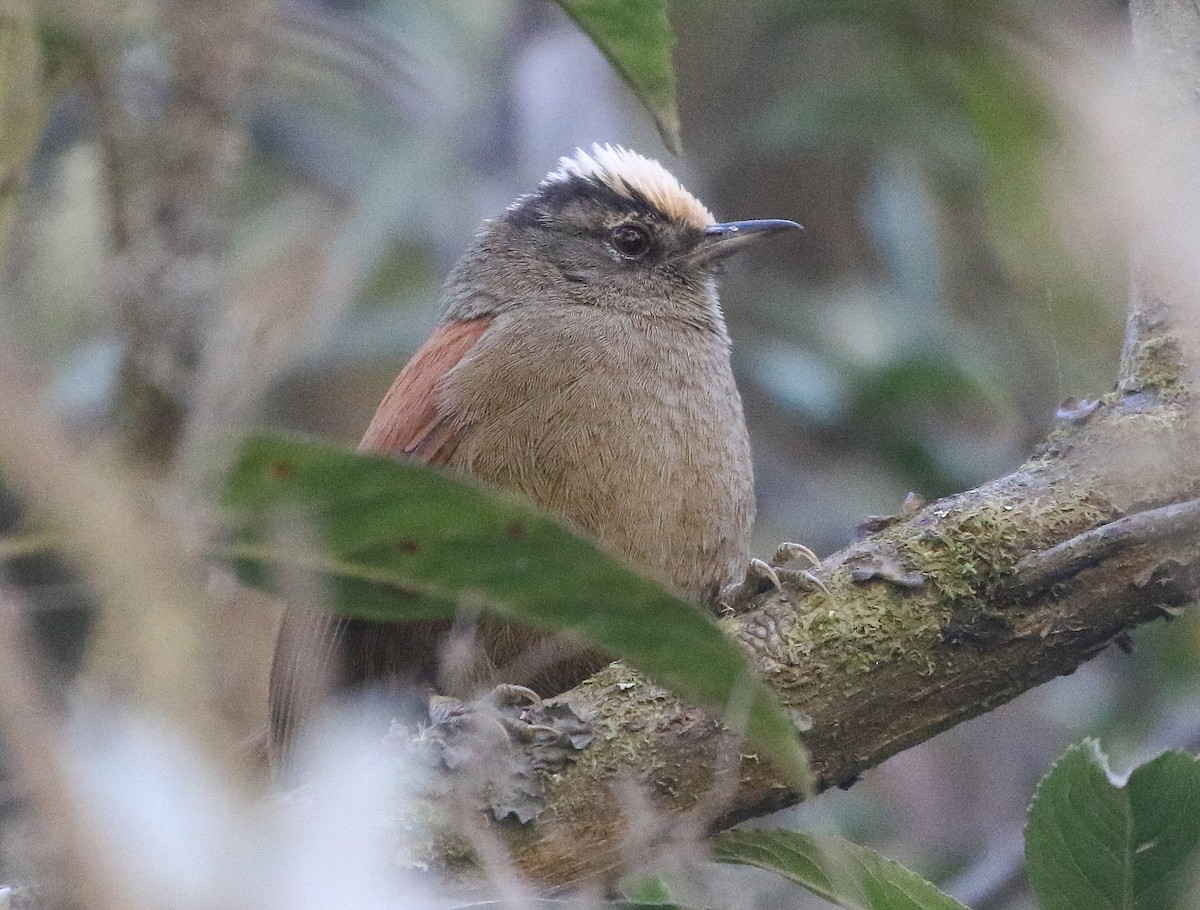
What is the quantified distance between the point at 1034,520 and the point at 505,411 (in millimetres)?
1517

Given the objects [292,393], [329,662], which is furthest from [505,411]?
[292,393]

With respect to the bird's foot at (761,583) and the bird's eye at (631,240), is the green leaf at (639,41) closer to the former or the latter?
the bird's foot at (761,583)

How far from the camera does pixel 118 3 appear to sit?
1.79m

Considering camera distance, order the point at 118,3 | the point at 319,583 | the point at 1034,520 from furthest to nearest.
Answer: the point at 1034,520 < the point at 319,583 < the point at 118,3

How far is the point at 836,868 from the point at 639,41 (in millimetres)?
1405

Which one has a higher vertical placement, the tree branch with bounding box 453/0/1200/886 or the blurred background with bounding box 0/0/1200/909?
the blurred background with bounding box 0/0/1200/909

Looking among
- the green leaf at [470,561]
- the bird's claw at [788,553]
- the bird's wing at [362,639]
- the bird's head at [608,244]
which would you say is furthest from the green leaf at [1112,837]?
the bird's head at [608,244]

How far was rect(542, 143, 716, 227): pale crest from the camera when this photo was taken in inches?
188

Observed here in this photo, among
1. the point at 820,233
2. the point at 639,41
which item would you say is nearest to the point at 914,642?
the point at 639,41

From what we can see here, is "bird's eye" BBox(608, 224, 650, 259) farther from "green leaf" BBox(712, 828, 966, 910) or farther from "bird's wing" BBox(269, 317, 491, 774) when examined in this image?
"green leaf" BBox(712, 828, 966, 910)

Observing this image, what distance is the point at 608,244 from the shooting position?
187 inches

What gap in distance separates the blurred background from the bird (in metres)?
0.29

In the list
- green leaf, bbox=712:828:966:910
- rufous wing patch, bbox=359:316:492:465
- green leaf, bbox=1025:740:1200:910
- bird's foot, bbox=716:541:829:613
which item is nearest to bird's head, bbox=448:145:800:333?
rufous wing patch, bbox=359:316:492:465

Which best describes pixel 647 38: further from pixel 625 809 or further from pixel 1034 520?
pixel 625 809
